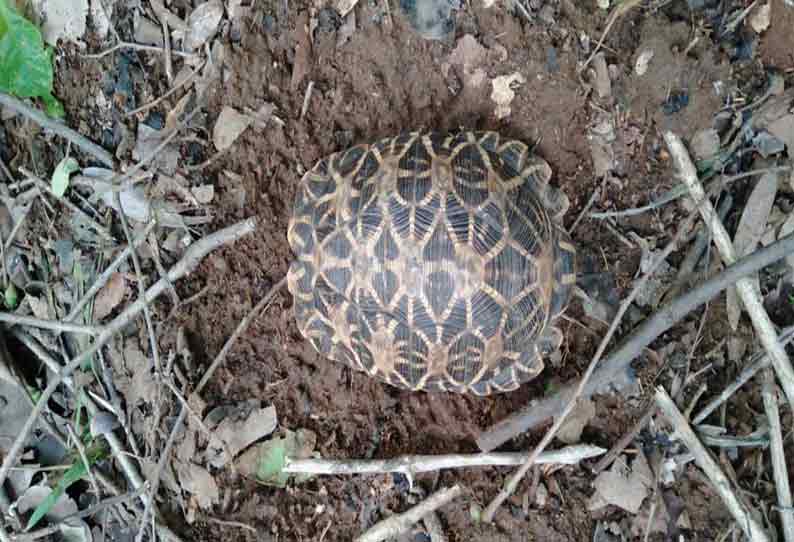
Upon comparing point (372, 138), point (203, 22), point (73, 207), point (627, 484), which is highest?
point (203, 22)

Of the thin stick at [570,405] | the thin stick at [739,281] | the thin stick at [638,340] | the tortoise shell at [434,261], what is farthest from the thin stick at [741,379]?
the tortoise shell at [434,261]

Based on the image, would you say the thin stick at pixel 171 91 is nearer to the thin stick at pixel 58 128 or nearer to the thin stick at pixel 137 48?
the thin stick at pixel 137 48

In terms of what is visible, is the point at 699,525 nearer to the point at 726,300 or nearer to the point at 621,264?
the point at 726,300

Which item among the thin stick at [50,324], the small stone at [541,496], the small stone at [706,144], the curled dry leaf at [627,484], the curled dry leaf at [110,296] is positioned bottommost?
the small stone at [541,496]

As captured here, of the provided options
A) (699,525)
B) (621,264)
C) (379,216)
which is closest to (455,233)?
(379,216)

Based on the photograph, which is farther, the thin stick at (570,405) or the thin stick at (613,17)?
the thin stick at (613,17)

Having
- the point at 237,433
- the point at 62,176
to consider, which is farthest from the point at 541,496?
the point at 62,176

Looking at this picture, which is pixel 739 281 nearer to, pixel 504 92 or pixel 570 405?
pixel 570 405
